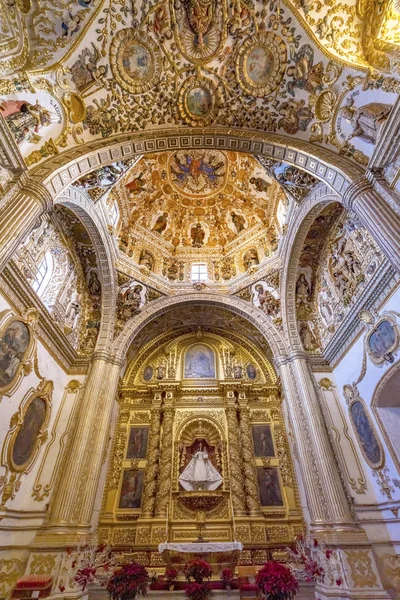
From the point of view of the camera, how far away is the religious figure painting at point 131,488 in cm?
1094

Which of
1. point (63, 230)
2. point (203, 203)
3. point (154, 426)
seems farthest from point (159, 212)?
point (154, 426)

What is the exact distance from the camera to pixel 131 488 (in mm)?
11219

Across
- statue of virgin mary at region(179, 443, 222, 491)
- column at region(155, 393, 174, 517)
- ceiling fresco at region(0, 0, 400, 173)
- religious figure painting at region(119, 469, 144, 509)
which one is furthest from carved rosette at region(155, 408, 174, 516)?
ceiling fresco at region(0, 0, 400, 173)

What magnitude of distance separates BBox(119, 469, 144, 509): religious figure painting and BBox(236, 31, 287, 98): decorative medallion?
13.8m

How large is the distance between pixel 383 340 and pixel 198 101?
885 cm

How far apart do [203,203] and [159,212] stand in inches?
92.5

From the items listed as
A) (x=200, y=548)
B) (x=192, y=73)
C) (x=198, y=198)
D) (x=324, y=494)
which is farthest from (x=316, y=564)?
(x=198, y=198)

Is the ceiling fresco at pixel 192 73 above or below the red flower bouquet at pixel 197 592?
above

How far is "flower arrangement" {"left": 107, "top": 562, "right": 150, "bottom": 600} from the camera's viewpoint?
497 centimetres

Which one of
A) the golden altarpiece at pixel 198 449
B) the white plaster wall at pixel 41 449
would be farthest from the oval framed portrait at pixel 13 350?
the golden altarpiece at pixel 198 449

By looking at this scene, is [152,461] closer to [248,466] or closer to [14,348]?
[248,466]

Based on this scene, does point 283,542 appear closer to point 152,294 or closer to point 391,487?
point 391,487

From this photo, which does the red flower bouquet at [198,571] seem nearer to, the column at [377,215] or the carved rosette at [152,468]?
the carved rosette at [152,468]

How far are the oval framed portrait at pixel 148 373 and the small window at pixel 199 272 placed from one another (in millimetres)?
4941
